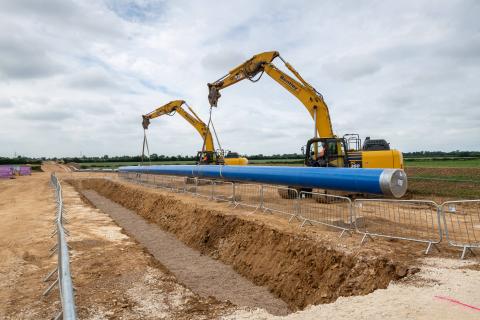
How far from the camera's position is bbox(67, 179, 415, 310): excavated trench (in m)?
6.57

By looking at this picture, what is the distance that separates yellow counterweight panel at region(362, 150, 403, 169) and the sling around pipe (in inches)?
200

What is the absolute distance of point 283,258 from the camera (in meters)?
8.84

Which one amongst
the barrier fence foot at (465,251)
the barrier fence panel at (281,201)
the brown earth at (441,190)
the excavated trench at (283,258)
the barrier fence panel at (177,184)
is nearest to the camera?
the excavated trench at (283,258)

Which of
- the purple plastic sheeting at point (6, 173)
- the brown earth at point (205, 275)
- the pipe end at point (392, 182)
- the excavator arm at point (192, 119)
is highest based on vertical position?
the excavator arm at point (192, 119)

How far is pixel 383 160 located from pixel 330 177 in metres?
6.52

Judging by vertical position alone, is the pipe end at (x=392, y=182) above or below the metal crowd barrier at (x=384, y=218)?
above

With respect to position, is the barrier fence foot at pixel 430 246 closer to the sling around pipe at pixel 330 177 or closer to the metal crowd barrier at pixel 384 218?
the metal crowd barrier at pixel 384 218

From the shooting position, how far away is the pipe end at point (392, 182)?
356 inches

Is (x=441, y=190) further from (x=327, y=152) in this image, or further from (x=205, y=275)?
(x=205, y=275)

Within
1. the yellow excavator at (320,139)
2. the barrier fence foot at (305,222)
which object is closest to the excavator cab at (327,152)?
the yellow excavator at (320,139)

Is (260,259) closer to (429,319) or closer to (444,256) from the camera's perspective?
(444,256)

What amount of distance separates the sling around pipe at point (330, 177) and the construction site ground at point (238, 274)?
4.78ft

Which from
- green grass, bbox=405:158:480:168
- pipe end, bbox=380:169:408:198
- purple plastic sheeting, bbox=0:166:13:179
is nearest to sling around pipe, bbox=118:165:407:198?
pipe end, bbox=380:169:408:198

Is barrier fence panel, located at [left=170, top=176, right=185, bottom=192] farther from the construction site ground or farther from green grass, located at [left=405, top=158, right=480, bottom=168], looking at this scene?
green grass, located at [left=405, top=158, right=480, bottom=168]
